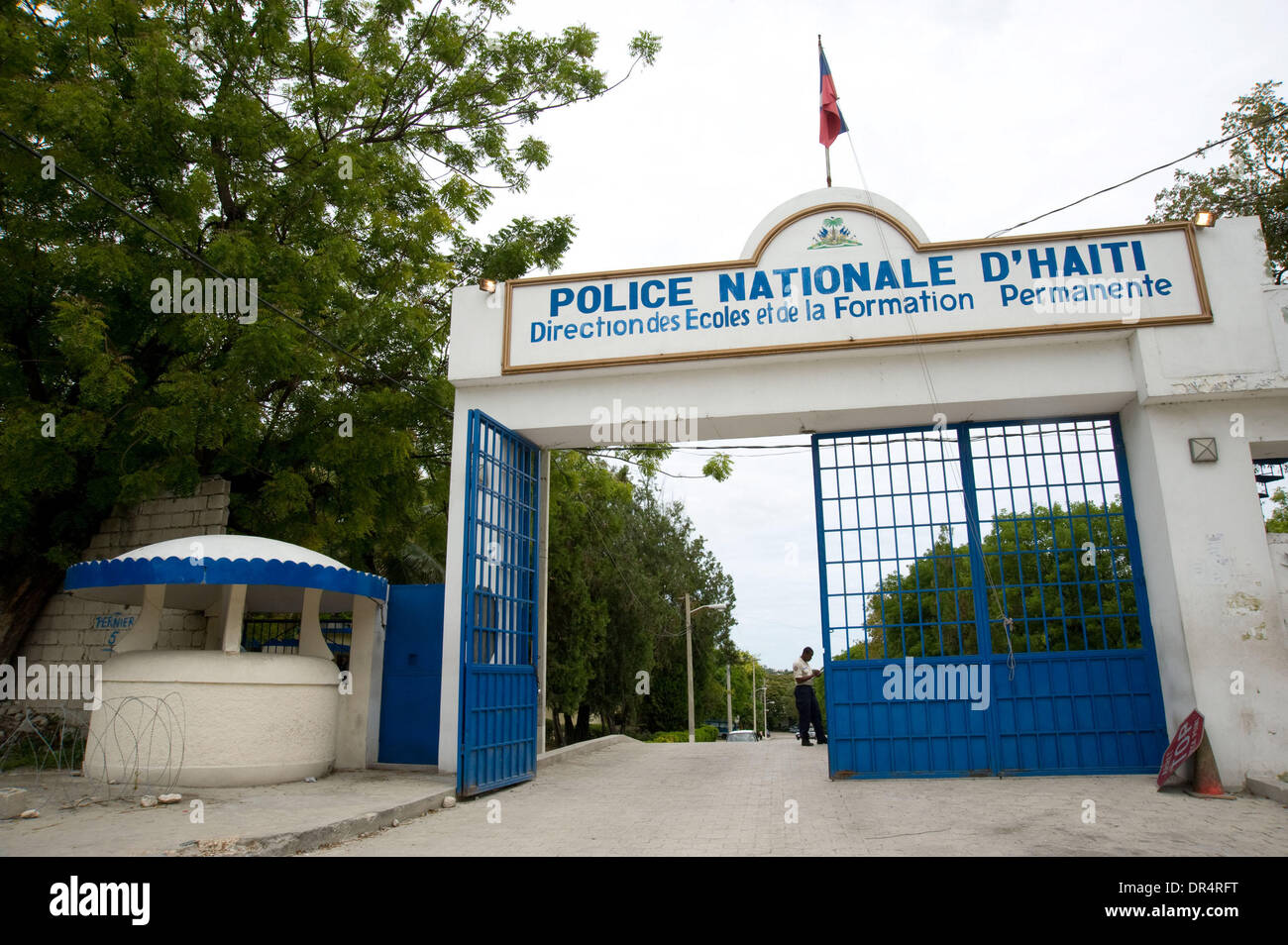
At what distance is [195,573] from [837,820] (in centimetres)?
602

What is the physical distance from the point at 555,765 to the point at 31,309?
30.5 feet

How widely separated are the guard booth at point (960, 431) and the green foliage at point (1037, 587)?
0.11 ft

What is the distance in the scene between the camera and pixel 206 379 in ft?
33.8

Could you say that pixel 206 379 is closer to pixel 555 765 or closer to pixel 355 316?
pixel 355 316

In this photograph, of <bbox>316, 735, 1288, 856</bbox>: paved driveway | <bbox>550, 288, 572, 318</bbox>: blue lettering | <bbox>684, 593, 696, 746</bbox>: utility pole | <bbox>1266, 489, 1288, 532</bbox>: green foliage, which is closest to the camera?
<bbox>316, 735, 1288, 856</bbox>: paved driveway

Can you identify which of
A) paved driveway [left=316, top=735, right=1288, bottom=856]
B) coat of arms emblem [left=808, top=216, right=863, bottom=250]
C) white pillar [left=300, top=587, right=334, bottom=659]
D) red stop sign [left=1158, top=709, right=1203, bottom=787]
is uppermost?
coat of arms emblem [left=808, top=216, right=863, bottom=250]

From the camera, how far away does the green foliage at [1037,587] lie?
8758 mm

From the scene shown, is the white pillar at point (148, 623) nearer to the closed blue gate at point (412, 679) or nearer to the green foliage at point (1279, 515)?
the closed blue gate at point (412, 679)

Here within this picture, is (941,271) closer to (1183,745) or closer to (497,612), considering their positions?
(1183,745)

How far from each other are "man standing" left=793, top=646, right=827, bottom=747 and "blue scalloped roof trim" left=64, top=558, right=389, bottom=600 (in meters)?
6.81

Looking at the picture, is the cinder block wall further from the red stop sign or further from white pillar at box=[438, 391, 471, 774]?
the red stop sign

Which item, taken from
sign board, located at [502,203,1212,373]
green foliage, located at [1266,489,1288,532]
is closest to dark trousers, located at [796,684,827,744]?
sign board, located at [502,203,1212,373]

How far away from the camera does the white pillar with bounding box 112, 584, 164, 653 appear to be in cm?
827

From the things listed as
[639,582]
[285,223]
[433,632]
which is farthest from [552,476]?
[639,582]
